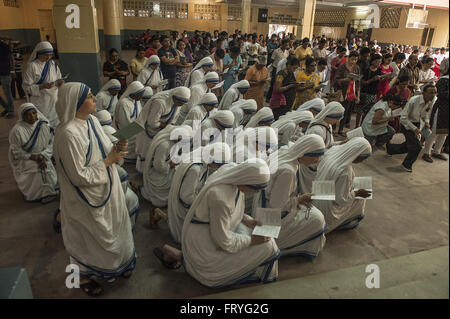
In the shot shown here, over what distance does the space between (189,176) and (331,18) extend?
25.4 m

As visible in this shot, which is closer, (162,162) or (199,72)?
(162,162)

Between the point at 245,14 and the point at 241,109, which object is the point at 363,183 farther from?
the point at 245,14

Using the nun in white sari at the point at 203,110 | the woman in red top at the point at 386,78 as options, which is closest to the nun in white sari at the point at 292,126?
the nun in white sari at the point at 203,110

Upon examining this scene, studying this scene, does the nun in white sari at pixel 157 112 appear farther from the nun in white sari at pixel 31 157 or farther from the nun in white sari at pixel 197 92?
the nun in white sari at pixel 31 157

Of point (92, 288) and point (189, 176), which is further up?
point (189, 176)

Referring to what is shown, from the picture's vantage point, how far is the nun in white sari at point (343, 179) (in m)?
3.52

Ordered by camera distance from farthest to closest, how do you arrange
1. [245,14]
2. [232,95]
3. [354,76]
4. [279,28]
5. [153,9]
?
[279,28]
[153,9]
[245,14]
[354,76]
[232,95]

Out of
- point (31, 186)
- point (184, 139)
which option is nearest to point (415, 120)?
point (184, 139)

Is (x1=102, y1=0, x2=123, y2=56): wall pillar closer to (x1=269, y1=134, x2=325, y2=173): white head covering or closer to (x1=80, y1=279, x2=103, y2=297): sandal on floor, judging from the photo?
(x1=269, y1=134, x2=325, y2=173): white head covering

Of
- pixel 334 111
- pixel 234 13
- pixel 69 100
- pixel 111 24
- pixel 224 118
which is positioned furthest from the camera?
pixel 234 13

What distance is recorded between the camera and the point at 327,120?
4434mm

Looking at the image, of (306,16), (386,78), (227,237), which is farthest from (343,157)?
(306,16)

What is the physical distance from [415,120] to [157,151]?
4498 mm

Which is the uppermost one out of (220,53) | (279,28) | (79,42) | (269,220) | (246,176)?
(279,28)
